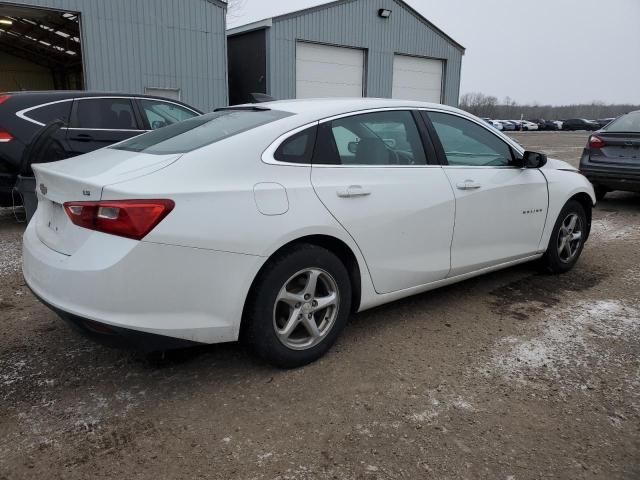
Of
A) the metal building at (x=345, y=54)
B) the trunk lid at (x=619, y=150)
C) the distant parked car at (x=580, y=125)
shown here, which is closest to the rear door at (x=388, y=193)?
the trunk lid at (x=619, y=150)

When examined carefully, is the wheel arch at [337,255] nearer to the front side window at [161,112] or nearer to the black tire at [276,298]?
the black tire at [276,298]

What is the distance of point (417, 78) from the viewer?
20.5 meters

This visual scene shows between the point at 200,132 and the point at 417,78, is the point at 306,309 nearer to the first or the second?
the point at 200,132

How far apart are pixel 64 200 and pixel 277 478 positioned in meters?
1.68

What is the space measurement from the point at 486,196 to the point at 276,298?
188 centimetres

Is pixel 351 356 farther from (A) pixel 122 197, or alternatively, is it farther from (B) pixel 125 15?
(B) pixel 125 15

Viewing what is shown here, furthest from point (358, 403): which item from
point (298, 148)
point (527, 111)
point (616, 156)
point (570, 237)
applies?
point (527, 111)

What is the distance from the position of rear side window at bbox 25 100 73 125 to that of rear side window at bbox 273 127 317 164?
14.6ft

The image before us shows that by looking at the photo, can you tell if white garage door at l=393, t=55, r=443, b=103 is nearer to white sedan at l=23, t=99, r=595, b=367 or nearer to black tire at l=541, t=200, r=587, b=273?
black tire at l=541, t=200, r=587, b=273

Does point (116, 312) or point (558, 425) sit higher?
point (116, 312)

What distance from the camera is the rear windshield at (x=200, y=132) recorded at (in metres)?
2.90

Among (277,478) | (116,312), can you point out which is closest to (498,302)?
(277,478)

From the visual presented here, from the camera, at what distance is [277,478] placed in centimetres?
216

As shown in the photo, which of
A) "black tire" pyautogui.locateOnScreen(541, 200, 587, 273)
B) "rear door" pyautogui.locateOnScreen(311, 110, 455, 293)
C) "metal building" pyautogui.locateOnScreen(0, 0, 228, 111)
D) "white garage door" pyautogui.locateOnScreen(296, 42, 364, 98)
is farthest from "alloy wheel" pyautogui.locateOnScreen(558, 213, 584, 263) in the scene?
"white garage door" pyautogui.locateOnScreen(296, 42, 364, 98)
